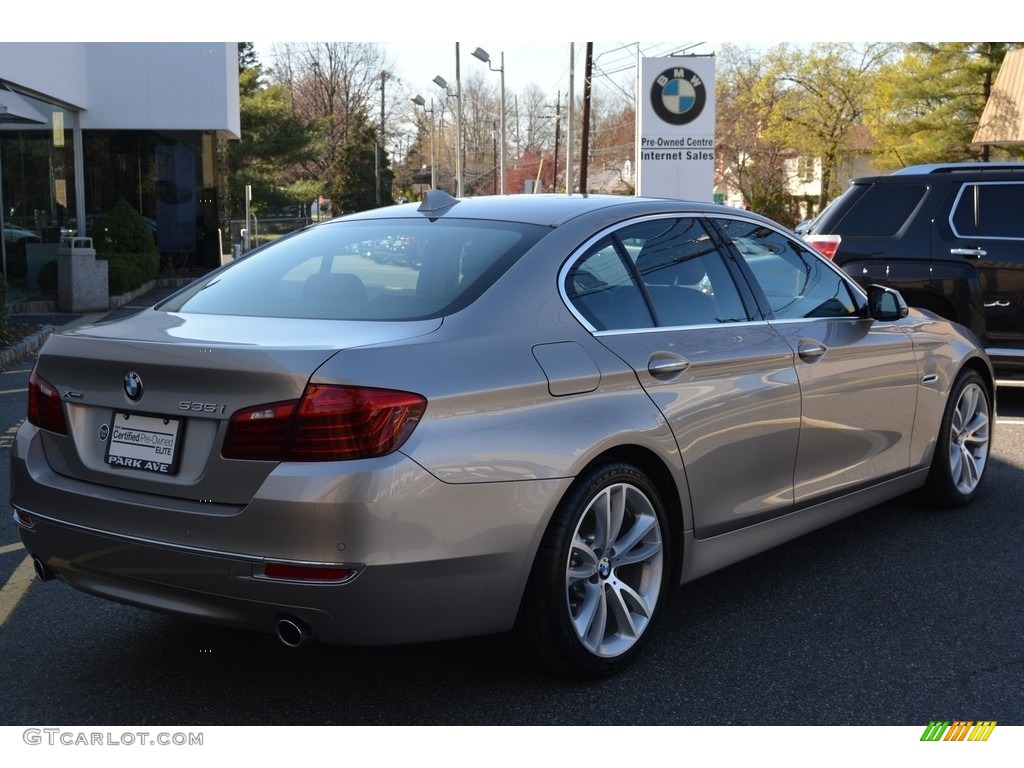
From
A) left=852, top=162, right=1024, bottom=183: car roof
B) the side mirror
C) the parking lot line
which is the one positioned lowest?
the parking lot line

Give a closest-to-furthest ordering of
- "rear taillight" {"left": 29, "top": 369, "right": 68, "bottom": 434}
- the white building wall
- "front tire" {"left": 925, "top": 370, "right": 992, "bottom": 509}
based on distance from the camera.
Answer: "rear taillight" {"left": 29, "top": 369, "right": 68, "bottom": 434}
"front tire" {"left": 925, "top": 370, "right": 992, "bottom": 509}
the white building wall

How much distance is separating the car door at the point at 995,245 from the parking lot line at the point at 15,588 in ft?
23.3

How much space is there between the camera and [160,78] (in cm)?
2698

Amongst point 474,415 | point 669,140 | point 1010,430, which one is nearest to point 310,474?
point 474,415

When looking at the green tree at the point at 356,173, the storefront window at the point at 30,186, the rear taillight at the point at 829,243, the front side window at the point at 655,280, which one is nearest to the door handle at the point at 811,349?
the front side window at the point at 655,280

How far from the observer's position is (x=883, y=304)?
550 centimetres

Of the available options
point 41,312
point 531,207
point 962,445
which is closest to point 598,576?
point 531,207

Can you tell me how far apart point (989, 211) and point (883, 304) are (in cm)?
441

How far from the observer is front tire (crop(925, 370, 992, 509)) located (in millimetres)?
6059

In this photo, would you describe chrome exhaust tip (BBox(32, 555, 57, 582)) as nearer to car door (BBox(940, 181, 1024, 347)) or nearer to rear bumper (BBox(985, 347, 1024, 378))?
car door (BBox(940, 181, 1024, 347))

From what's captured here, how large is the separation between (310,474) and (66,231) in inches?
820

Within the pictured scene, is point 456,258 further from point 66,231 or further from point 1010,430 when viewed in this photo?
point 66,231

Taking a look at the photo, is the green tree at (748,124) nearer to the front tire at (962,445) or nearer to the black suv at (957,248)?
the black suv at (957,248)

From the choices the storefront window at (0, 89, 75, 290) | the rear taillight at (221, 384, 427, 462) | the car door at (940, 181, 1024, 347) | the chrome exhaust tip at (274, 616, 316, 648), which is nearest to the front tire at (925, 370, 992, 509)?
the car door at (940, 181, 1024, 347)
